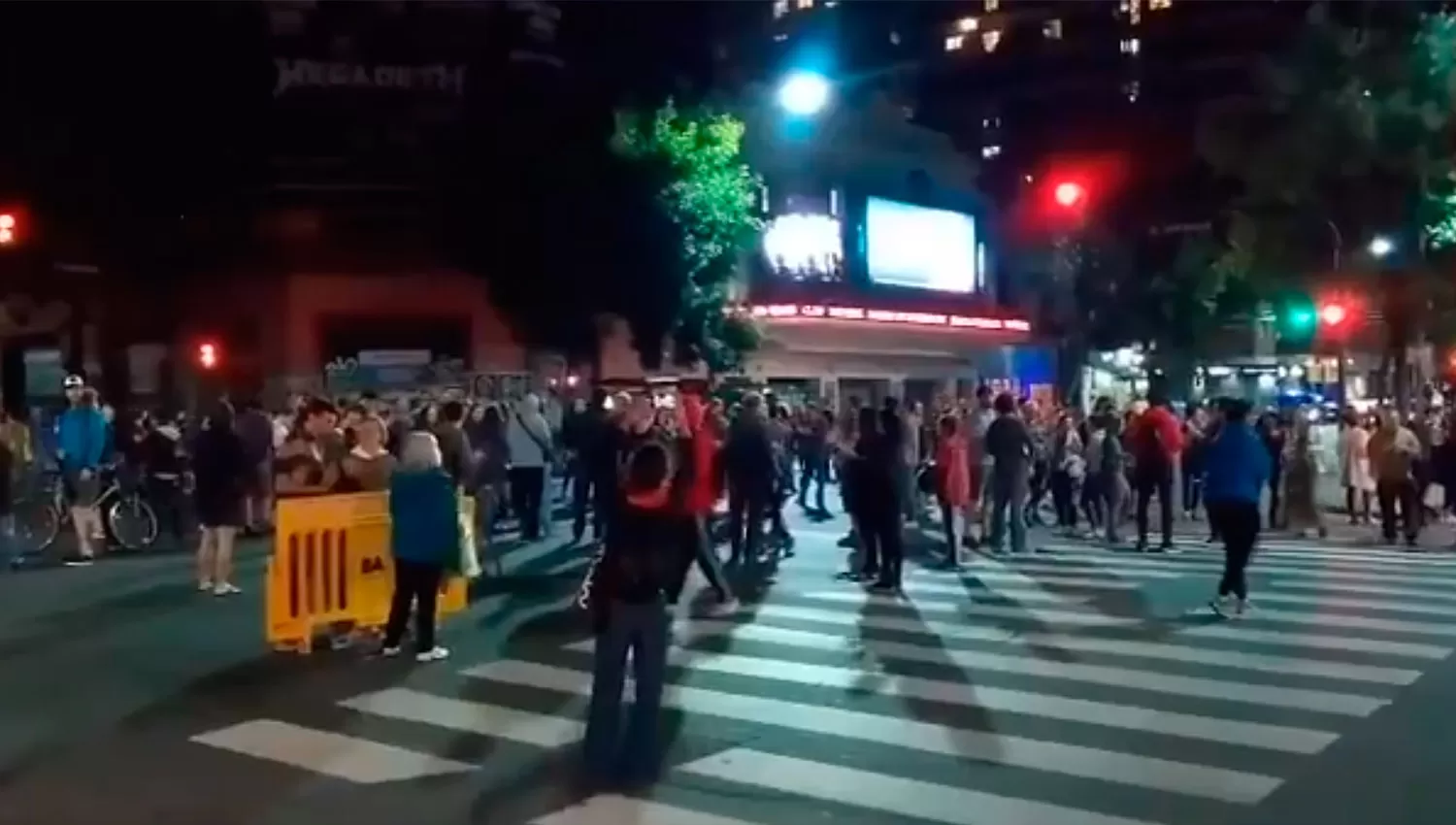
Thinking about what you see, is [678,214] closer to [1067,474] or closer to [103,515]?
[1067,474]

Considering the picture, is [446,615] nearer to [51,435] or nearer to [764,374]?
[51,435]

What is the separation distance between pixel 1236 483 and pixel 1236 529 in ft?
1.21

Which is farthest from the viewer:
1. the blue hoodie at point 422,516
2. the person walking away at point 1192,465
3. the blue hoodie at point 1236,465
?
the person walking away at point 1192,465

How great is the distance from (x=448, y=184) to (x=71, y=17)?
24.0 ft

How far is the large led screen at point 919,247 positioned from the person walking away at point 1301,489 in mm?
→ 22641

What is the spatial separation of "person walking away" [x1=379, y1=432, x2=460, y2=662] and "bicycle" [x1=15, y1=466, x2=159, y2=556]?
9.54 m

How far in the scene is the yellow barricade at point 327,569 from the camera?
12.7 m

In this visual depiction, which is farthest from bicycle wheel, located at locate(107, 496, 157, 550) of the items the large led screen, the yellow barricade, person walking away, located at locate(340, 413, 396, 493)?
the large led screen

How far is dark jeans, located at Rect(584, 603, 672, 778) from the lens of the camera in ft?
29.0

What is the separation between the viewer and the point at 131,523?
20797 mm

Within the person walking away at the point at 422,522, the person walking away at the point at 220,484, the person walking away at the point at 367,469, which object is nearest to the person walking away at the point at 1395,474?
the person walking away at the point at 367,469

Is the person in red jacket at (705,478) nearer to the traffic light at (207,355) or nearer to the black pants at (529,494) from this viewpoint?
the black pants at (529,494)

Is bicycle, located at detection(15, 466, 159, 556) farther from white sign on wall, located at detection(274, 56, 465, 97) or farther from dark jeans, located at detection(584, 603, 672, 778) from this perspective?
dark jeans, located at detection(584, 603, 672, 778)

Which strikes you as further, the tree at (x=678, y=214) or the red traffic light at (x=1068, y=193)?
the tree at (x=678, y=214)
